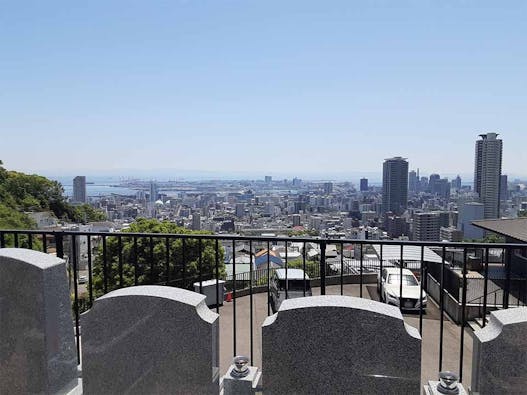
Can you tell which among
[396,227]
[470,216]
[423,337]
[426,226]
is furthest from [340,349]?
[470,216]

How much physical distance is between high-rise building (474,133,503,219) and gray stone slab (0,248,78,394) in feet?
429

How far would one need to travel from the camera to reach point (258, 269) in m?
19.8

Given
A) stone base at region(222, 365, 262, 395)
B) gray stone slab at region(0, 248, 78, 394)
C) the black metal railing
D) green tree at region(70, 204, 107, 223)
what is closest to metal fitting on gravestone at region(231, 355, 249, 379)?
stone base at region(222, 365, 262, 395)

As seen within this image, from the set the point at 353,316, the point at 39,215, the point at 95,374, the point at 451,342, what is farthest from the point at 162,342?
the point at 39,215

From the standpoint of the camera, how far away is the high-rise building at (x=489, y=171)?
389 ft

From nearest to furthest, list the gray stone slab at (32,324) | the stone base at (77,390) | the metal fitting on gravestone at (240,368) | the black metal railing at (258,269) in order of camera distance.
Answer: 1. the metal fitting on gravestone at (240,368)
2. the gray stone slab at (32,324)
3. the stone base at (77,390)
4. the black metal railing at (258,269)

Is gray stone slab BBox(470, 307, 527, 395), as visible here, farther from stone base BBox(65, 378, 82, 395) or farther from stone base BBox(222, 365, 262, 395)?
stone base BBox(65, 378, 82, 395)

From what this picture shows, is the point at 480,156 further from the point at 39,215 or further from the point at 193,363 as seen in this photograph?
the point at 193,363

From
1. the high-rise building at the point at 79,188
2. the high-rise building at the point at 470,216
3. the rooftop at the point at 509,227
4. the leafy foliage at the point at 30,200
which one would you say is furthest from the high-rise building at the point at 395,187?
the rooftop at the point at 509,227

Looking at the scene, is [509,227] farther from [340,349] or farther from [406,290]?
[340,349]

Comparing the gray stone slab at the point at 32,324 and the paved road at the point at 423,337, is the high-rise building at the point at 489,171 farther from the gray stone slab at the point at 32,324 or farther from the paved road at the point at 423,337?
the gray stone slab at the point at 32,324

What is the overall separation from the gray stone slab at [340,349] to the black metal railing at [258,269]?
84 centimetres

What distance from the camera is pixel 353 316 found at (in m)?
2.83

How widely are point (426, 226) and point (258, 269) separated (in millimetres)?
105884
